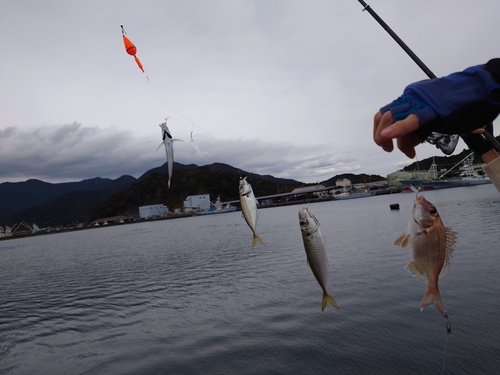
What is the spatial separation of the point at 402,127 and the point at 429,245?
1397 millimetres

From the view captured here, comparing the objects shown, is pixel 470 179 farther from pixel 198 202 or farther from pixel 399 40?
pixel 399 40

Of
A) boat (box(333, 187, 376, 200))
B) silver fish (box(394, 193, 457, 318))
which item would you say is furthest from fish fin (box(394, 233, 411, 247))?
boat (box(333, 187, 376, 200))

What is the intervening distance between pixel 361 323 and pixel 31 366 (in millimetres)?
10598

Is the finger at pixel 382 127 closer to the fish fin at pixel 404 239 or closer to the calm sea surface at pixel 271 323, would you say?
the fish fin at pixel 404 239

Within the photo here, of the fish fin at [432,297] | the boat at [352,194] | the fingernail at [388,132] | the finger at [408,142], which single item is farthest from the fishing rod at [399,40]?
the boat at [352,194]

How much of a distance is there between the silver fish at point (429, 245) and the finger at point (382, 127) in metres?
0.88

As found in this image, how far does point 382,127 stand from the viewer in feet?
5.89

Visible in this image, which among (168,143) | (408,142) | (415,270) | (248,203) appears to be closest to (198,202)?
(168,143)

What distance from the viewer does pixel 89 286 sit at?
78.0 ft

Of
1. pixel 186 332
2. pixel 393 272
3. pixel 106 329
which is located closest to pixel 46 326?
pixel 106 329

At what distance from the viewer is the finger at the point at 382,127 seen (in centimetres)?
176

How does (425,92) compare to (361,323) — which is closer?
(425,92)

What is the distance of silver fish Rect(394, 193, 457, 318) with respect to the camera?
8.45ft

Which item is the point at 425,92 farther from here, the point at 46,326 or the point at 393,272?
the point at 46,326
